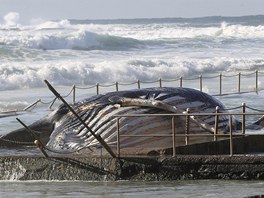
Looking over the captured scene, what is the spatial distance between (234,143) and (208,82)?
25.0 meters

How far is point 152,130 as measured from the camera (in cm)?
1894

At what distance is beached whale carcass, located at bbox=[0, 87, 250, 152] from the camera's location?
18734 mm

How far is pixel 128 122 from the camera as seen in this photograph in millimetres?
18984

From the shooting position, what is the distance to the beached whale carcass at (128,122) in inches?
738

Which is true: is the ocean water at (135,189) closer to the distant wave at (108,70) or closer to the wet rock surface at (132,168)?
the wet rock surface at (132,168)

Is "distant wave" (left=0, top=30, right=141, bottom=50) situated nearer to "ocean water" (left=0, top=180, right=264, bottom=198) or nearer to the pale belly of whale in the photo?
the pale belly of whale

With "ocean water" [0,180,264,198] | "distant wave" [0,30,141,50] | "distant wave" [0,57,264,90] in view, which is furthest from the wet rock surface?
"distant wave" [0,30,141,50]

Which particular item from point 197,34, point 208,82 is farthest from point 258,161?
point 197,34

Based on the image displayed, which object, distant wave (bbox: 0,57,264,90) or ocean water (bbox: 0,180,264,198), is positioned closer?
ocean water (bbox: 0,180,264,198)

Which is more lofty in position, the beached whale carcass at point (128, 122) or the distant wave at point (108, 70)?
the beached whale carcass at point (128, 122)

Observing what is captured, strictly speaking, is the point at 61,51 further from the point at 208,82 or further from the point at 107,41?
the point at 208,82

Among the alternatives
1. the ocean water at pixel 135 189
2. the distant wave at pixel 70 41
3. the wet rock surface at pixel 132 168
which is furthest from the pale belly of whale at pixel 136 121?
the distant wave at pixel 70 41

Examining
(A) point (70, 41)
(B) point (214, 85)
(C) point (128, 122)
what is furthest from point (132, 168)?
(A) point (70, 41)

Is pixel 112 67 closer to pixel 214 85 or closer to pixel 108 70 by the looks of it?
pixel 108 70
